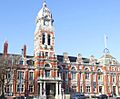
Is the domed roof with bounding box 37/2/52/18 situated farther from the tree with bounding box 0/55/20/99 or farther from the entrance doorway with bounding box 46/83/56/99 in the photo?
the entrance doorway with bounding box 46/83/56/99

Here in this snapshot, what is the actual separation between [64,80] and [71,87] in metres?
3.12

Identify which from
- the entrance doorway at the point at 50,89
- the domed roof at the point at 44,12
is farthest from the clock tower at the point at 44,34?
the entrance doorway at the point at 50,89

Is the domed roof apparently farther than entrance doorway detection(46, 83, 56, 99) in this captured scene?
Yes

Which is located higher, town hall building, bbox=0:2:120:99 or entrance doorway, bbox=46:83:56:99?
town hall building, bbox=0:2:120:99

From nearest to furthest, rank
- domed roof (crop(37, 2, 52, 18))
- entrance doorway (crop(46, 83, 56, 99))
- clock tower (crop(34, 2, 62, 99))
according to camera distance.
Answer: clock tower (crop(34, 2, 62, 99)), entrance doorway (crop(46, 83, 56, 99)), domed roof (crop(37, 2, 52, 18))

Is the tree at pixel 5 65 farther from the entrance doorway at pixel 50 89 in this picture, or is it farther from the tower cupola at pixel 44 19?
the tower cupola at pixel 44 19

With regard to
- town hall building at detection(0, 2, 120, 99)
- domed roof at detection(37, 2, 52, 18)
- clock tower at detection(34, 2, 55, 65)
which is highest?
domed roof at detection(37, 2, 52, 18)

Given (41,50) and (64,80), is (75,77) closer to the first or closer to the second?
(64,80)

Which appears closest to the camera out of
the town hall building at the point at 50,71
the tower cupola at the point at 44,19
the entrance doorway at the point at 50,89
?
the town hall building at the point at 50,71

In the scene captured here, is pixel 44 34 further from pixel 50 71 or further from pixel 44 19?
pixel 50 71

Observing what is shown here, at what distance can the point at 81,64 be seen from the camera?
7731 centimetres

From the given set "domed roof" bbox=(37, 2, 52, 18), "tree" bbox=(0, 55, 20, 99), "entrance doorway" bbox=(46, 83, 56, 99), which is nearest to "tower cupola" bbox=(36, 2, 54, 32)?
"domed roof" bbox=(37, 2, 52, 18)

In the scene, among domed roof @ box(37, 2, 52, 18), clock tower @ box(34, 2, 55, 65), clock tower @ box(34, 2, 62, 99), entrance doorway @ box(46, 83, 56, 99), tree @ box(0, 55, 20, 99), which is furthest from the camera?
domed roof @ box(37, 2, 52, 18)

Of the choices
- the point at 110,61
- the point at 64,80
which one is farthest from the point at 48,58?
the point at 110,61
